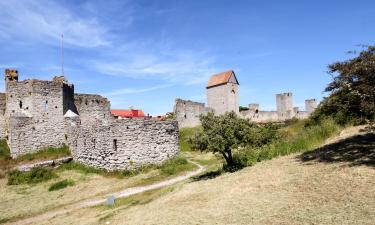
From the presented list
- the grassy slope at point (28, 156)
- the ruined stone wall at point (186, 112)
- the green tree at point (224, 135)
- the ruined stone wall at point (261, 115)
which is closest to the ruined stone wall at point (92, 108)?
the grassy slope at point (28, 156)

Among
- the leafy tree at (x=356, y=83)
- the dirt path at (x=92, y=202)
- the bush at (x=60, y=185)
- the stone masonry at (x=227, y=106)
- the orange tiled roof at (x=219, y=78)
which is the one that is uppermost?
the orange tiled roof at (x=219, y=78)

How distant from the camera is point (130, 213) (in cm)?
1208

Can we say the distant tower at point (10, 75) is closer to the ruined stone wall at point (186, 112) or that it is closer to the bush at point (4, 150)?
the bush at point (4, 150)

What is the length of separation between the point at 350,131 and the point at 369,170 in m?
7.88

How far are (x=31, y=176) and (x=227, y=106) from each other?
35.4 m

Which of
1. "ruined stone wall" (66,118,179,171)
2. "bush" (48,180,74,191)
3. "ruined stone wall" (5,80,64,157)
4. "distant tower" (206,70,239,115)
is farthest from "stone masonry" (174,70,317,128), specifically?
"bush" (48,180,74,191)

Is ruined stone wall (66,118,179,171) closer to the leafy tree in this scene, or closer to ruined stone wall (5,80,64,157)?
ruined stone wall (5,80,64,157)

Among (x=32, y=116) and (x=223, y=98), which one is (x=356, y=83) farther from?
(x=223, y=98)

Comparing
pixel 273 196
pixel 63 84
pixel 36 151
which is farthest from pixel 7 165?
pixel 273 196

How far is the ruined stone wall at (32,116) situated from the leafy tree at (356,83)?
65.1 ft

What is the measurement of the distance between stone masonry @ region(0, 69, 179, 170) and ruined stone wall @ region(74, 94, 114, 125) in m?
0.09

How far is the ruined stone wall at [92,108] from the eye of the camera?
3032 cm

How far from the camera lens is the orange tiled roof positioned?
176 ft

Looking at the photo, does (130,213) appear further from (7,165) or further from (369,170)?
(7,165)
